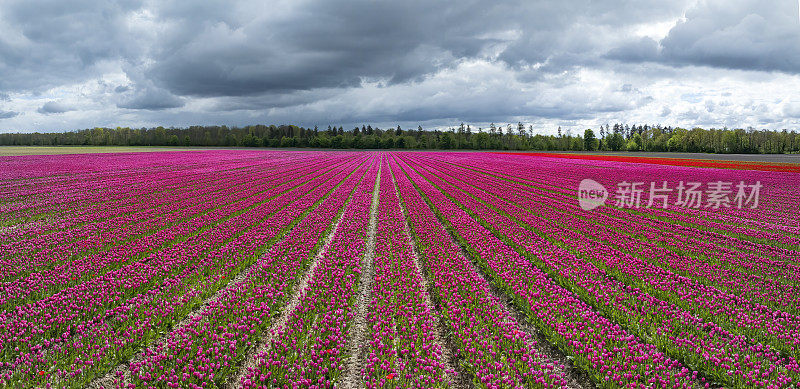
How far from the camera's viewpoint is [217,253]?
34.7ft

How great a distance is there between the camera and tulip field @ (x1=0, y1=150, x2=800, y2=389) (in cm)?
532

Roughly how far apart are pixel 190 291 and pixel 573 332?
7430mm

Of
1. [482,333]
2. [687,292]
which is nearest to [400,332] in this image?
[482,333]

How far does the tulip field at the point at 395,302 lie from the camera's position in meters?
5.32

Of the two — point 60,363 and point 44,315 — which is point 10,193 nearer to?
point 44,315

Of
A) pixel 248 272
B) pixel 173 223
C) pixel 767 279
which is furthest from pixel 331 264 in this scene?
pixel 767 279

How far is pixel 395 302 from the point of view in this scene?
24.7 feet

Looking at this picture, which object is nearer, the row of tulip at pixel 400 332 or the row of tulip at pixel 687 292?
the row of tulip at pixel 400 332

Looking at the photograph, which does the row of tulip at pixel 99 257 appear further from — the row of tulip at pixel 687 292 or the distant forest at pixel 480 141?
the distant forest at pixel 480 141

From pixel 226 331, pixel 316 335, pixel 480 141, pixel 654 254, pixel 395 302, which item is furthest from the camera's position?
pixel 480 141

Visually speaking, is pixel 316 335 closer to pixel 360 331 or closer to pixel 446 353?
pixel 360 331

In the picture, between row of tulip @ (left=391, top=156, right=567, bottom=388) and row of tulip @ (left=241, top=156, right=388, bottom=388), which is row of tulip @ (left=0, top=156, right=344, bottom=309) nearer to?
row of tulip @ (left=241, top=156, right=388, bottom=388)

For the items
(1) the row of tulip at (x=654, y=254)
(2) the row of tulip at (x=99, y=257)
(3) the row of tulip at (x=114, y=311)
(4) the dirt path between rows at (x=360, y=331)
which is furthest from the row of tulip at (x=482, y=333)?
(2) the row of tulip at (x=99, y=257)

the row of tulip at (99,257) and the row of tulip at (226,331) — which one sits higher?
the row of tulip at (99,257)
